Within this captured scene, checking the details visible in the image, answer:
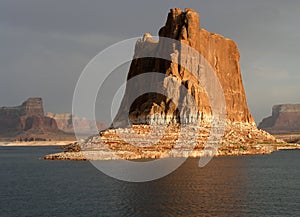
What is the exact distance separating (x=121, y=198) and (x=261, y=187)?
908 inches

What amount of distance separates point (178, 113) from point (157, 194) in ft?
255

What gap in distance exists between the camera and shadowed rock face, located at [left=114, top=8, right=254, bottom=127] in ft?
454

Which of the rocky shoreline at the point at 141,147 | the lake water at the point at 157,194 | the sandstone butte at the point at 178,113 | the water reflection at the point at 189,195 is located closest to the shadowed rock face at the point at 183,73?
the sandstone butte at the point at 178,113

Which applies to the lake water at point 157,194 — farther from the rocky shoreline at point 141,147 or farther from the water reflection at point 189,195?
the rocky shoreline at point 141,147

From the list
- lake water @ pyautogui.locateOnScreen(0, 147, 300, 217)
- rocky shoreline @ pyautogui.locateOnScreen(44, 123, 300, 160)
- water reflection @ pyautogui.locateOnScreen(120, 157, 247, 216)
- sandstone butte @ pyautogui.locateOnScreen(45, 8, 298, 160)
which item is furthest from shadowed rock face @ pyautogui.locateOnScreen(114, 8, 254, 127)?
water reflection @ pyautogui.locateOnScreen(120, 157, 247, 216)

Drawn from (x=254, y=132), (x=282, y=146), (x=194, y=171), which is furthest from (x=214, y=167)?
(x=282, y=146)

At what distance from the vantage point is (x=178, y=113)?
5354 inches

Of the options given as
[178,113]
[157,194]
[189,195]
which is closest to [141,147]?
[178,113]

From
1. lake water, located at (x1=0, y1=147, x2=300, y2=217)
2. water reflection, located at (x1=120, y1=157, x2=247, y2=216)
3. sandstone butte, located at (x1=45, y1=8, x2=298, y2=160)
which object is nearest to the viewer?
water reflection, located at (x1=120, y1=157, x2=247, y2=216)

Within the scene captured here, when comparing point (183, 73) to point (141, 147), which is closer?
point (141, 147)

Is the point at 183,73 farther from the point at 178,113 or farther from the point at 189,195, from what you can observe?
the point at 189,195

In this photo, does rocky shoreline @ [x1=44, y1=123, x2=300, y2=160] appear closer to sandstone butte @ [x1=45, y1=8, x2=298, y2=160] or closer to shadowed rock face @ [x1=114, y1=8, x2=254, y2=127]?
sandstone butte @ [x1=45, y1=8, x2=298, y2=160]

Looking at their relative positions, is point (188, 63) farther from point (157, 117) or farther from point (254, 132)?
point (254, 132)

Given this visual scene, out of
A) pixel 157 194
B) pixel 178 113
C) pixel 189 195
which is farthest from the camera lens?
pixel 178 113
